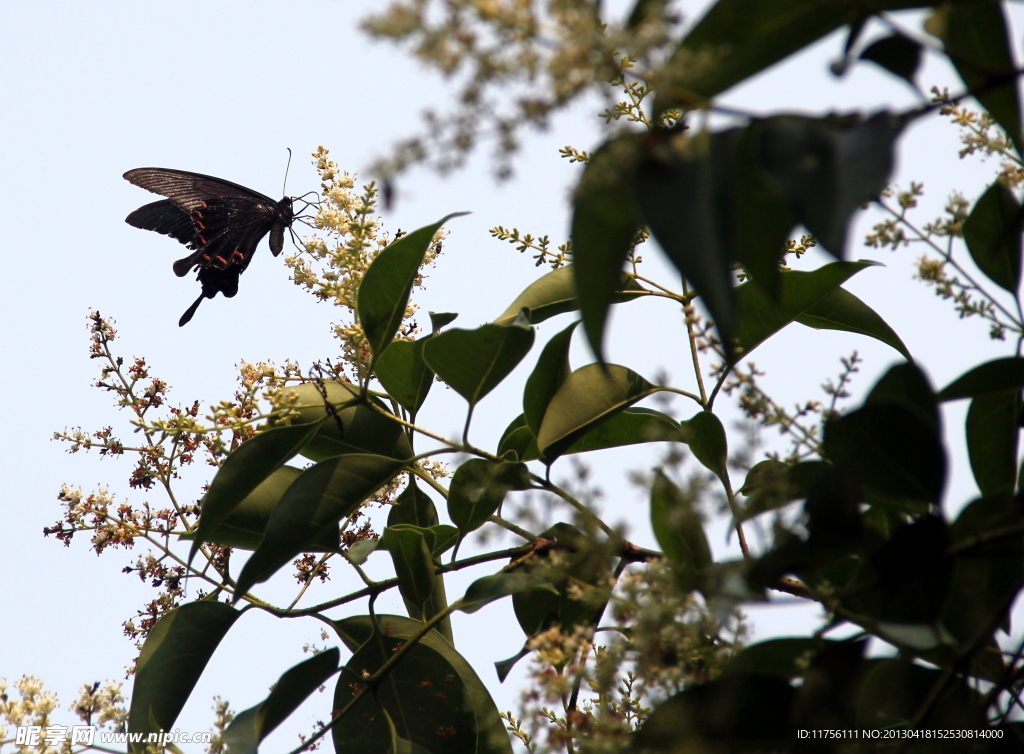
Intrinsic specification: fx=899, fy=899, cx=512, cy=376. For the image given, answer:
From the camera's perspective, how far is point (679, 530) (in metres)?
0.76

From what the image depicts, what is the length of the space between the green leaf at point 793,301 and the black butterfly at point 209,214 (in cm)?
191

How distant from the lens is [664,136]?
0.62 m

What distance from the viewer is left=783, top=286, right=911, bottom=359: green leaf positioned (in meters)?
1.32

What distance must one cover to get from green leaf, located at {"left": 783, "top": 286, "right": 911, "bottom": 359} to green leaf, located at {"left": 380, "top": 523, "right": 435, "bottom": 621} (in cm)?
65

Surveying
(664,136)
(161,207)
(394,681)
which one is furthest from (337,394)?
(161,207)

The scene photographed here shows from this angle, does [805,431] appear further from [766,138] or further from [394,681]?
[394,681]

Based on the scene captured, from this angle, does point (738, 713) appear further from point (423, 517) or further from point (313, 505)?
point (423, 517)

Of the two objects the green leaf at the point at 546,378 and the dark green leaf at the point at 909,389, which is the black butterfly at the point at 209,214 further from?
the dark green leaf at the point at 909,389

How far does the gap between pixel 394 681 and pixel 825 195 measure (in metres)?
1.00

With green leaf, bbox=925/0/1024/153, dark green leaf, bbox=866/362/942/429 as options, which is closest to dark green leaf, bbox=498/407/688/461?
dark green leaf, bbox=866/362/942/429

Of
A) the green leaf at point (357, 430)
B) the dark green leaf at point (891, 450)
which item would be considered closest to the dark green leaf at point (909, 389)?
the dark green leaf at point (891, 450)

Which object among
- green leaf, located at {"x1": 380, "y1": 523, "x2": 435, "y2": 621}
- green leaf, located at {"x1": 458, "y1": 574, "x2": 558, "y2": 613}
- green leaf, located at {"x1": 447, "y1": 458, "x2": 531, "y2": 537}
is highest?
green leaf, located at {"x1": 447, "y1": 458, "x2": 531, "y2": 537}

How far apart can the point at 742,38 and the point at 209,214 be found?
8.48ft

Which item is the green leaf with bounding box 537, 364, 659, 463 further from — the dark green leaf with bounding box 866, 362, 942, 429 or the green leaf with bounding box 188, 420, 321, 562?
the dark green leaf with bounding box 866, 362, 942, 429
